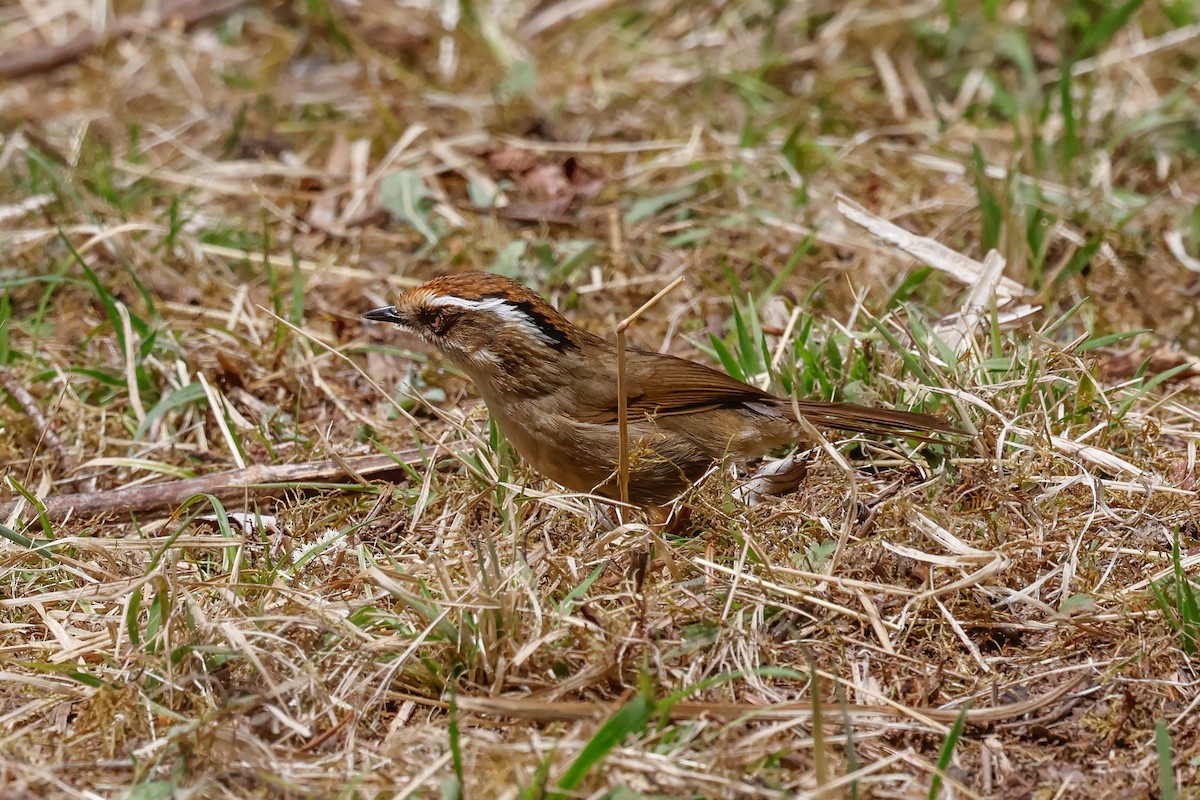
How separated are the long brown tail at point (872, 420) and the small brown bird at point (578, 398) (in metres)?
0.01

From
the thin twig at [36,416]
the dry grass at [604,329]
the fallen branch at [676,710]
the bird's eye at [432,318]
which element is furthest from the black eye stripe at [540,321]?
the thin twig at [36,416]

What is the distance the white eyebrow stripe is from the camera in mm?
4762

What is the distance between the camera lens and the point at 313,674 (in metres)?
3.57

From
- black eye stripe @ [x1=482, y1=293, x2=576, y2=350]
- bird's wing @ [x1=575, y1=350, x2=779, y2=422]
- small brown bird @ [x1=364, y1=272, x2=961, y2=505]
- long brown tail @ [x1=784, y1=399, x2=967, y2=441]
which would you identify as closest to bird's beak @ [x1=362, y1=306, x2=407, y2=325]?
small brown bird @ [x1=364, y1=272, x2=961, y2=505]

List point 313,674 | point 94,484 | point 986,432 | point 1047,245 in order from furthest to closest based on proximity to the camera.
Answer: point 1047,245 → point 94,484 → point 986,432 → point 313,674

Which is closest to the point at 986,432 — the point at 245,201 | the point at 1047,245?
the point at 1047,245

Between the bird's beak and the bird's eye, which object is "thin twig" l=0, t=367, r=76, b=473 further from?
the bird's eye

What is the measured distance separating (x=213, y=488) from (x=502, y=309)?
4.02 feet

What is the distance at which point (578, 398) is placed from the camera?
476cm

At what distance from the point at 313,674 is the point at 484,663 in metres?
0.47

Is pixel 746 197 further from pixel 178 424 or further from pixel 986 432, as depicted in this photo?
pixel 178 424

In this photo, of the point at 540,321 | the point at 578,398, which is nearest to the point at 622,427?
the point at 578,398

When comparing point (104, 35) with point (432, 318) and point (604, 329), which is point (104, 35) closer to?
point (604, 329)

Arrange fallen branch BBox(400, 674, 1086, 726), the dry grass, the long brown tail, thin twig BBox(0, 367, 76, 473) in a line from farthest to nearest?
thin twig BBox(0, 367, 76, 473) < the long brown tail < the dry grass < fallen branch BBox(400, 674, 1086, 726)
